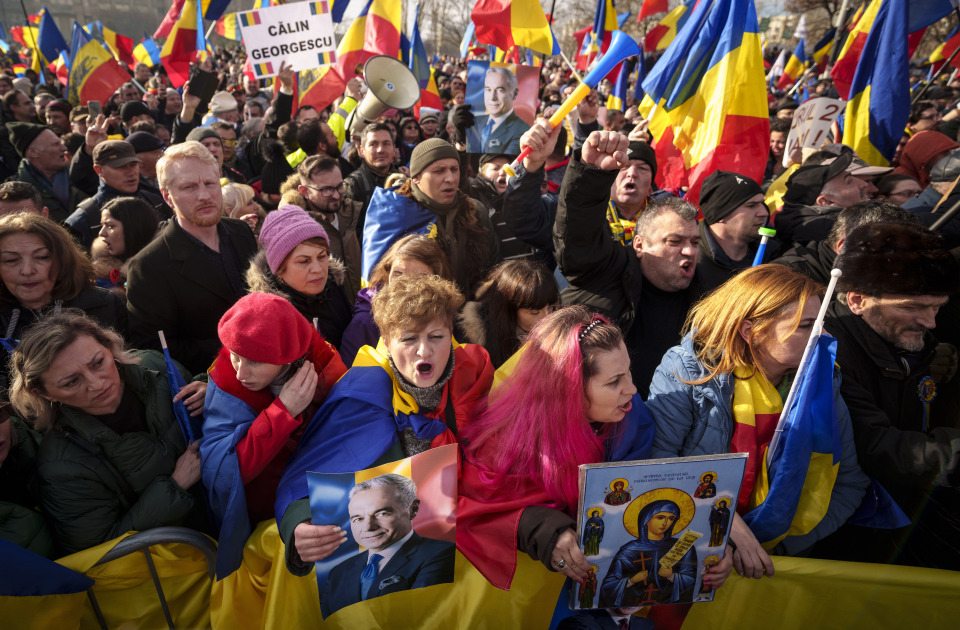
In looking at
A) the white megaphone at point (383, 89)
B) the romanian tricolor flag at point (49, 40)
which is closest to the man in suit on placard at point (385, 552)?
the white megaphone at point (383, 89)

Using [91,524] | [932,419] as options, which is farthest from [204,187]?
[932,419]

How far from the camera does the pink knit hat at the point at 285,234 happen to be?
269 centimetres

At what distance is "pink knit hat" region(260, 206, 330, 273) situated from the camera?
8.83 feet

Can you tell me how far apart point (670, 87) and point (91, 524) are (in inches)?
163

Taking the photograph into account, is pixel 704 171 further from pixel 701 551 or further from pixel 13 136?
pixel 13 136

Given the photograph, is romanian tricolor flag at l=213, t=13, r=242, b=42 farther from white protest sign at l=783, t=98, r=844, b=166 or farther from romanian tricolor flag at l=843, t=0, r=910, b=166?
romanian tricolor flag at l=843, t=0, r=910, b=166

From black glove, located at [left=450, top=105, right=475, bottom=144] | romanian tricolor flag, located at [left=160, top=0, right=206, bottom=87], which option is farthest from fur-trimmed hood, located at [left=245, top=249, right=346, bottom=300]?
romanian tricolor flag, located at [left=160, top=0, right=206, bottom=87]

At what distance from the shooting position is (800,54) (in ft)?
39.2

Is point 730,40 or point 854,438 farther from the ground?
point 730,40

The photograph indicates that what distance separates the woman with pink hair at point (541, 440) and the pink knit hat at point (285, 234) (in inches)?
50.6

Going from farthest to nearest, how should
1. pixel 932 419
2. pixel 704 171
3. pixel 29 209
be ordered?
pixel 704 171 < pixel 29 209 < pixel 932 419

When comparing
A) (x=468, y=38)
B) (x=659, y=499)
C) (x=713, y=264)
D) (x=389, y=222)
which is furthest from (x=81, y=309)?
(x=468, y=38)

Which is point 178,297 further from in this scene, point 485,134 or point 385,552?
point 485,134

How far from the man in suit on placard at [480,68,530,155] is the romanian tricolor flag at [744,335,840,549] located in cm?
425
